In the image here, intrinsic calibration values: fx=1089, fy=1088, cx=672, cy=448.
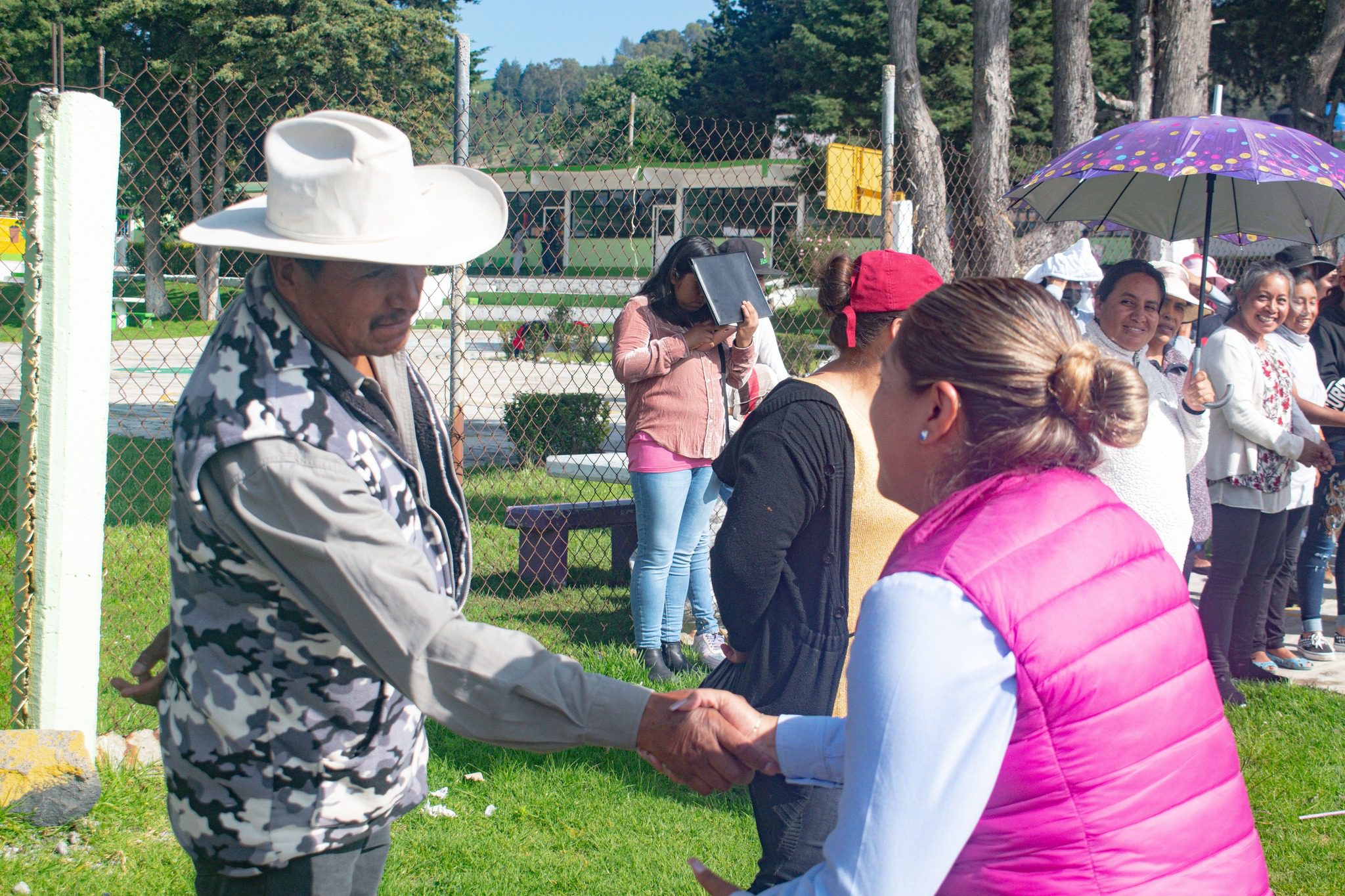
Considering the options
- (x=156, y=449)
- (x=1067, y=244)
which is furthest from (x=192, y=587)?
(x=1067, y=244)

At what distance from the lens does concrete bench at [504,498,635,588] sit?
6227 millimetres

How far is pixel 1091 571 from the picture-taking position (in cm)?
139

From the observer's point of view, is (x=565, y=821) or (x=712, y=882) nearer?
(x=712, y=882)

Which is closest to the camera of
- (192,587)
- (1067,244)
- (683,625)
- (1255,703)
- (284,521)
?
(284,521)

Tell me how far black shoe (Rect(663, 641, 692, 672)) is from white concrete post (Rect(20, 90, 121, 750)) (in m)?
2.53

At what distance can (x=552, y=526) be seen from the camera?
6270 mm

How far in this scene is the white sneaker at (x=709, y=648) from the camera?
5410mm

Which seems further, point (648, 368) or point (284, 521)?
point (648, 368)

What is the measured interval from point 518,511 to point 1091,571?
504 centimetres

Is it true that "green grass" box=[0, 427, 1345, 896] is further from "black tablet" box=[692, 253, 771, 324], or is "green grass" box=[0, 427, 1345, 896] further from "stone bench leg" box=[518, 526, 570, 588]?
"black tablet" box=[692, 253, 771, 324]

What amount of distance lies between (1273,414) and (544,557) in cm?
397

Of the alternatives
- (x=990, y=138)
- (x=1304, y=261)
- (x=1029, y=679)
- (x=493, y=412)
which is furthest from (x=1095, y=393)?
(x=493, y=412)

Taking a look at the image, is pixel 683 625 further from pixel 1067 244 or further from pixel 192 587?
pixel 1067 244

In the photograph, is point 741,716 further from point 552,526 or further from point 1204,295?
point 1204,295
